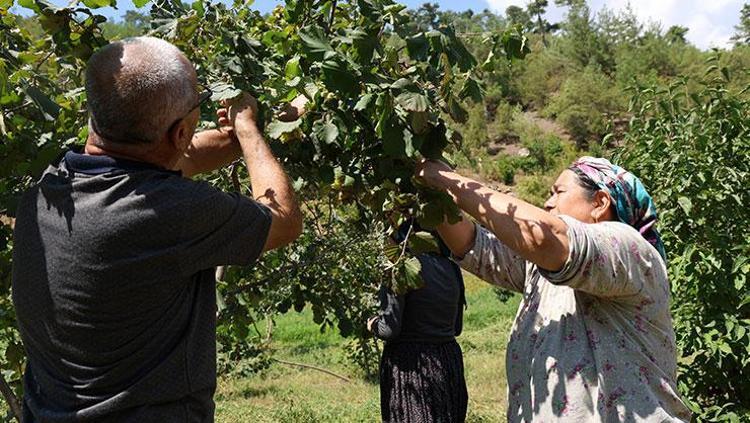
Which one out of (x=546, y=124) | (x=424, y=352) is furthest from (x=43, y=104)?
(x=546, y=124)

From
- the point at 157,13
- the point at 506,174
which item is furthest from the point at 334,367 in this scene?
the point at 506,174

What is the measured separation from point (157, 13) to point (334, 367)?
7402mm

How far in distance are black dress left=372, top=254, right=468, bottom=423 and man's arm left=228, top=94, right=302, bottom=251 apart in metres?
2.22

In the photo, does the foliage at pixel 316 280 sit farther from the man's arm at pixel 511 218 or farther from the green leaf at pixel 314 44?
the green leaf at pixel 314 44

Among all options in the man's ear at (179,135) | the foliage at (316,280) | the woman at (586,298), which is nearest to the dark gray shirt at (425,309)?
the foliage at (316,280)

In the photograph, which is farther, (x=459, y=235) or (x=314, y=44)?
(x=459, y=235)

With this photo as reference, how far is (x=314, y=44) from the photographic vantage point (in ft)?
5.67

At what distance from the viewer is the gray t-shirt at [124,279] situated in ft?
4.91

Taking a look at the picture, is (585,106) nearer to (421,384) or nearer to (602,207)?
(421,384)

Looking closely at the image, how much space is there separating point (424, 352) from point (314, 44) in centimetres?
249

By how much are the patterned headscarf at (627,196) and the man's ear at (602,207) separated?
0.05ft

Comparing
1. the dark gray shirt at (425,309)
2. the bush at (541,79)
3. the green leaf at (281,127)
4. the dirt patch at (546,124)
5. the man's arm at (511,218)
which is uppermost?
the green leaf at (281,127)

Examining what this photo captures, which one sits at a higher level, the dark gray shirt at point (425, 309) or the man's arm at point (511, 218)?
the man's arm at point (511, 218)

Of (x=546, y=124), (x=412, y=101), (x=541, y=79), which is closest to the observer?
(x=412, y=101)
